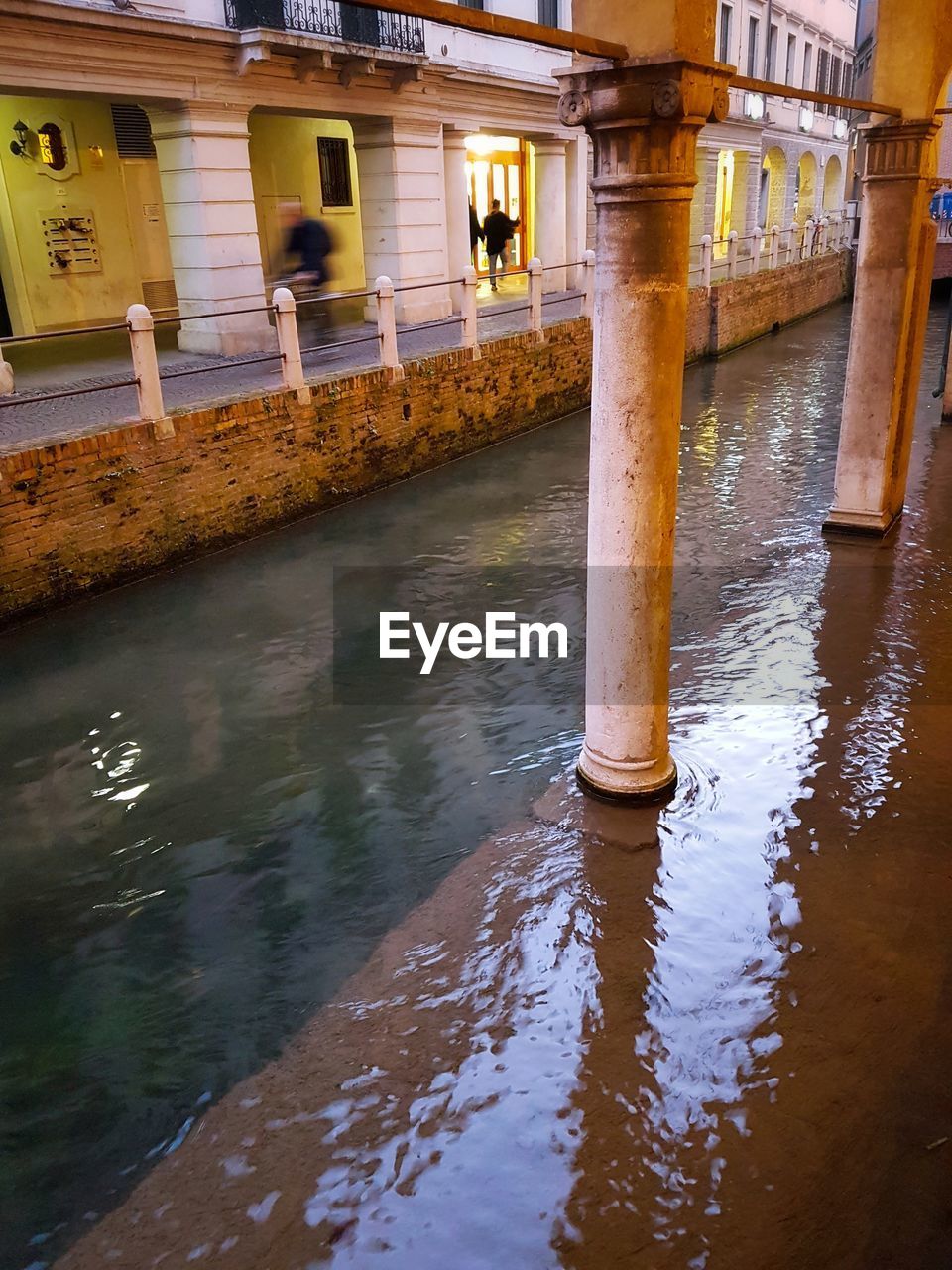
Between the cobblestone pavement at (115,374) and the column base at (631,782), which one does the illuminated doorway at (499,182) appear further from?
the column base at (631,782)

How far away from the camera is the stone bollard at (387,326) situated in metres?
10.0

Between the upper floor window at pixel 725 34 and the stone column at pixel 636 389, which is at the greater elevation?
the upper floor window at pixel 725 34

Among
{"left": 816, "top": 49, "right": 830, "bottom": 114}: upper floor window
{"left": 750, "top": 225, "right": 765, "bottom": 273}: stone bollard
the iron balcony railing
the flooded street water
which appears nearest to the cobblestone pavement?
the flooded street water

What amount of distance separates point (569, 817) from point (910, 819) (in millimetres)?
1496

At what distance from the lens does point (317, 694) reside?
20.4 feet

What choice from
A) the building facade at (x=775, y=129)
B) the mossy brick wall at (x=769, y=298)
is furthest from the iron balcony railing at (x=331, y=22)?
the building facade at (x=775, y=129)

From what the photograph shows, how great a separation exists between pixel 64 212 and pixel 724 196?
20462 millimetres

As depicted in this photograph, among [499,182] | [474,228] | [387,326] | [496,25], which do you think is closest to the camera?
[496,25]

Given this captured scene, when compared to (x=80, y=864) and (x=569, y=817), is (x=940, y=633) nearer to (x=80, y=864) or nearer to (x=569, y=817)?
(x=569, y=817)

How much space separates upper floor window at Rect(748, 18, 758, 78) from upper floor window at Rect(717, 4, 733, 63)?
60.5 inches

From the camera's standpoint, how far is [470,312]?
11.6m

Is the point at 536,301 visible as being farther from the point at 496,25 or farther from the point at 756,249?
the point at 496,25

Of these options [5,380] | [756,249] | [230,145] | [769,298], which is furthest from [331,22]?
[769,298]

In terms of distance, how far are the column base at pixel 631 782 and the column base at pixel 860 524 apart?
160 inches
